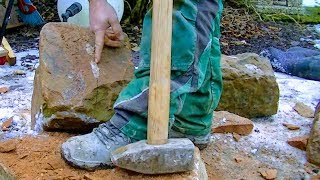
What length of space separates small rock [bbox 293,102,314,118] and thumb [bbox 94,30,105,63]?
3.73 feet

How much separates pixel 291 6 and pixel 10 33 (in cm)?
280

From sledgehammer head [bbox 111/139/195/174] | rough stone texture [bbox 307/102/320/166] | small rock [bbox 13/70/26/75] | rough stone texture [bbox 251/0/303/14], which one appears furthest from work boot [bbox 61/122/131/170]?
rough stone texture [bbox 251/0/303/14]

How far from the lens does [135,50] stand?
→ 4473 millimetres

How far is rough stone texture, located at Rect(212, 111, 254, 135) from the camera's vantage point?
264cm

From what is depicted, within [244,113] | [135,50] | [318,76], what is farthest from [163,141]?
[135,50]

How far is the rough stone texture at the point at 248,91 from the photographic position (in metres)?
2.94

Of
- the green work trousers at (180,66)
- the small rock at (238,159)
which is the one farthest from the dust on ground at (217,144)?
the green work trousers at (180,66)

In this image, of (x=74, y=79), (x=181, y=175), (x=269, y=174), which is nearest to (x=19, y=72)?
(x=74, y=79)

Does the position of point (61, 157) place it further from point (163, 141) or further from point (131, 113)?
point (163, 141)

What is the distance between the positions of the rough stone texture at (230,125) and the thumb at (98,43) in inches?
23.0

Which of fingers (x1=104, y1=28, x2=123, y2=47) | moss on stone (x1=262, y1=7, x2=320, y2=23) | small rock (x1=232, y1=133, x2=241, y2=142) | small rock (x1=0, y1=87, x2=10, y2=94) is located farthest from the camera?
moss on stone (x1=262, y1=7, x2=320, y2=23)

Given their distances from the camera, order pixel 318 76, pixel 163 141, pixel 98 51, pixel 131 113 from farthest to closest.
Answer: pixel 318 76
pixel 98 51
pixel 131 113
pixel 163 141

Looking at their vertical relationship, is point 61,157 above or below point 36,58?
above

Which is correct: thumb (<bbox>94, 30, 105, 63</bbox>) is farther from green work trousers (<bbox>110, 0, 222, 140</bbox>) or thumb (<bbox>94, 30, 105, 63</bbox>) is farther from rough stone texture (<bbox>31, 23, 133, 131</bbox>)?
green work trousers (<bbox>110, 0, 222, 140</bbox>)
